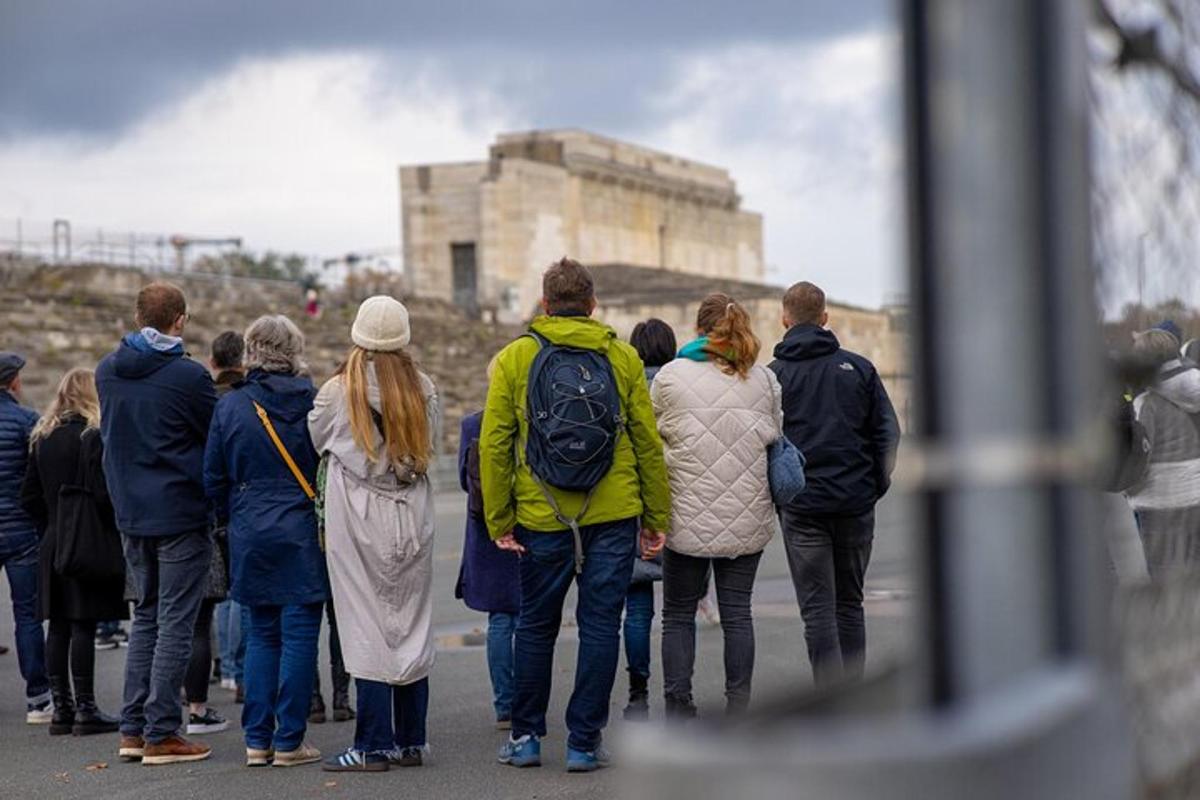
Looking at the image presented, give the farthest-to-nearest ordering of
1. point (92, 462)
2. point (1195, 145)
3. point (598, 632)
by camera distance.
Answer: point (92, 462) → point (598, 632) → point (1195, 145)

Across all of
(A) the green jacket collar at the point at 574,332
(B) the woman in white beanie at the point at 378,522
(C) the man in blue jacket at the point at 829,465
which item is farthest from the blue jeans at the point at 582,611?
(C) the man in blue jacket at the point at 829,465

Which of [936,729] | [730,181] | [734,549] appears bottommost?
[734,549]

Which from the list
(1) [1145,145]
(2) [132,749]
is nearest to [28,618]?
(2) [132,749]

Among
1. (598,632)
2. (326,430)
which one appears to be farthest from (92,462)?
(598,632)

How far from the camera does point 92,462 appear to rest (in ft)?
31.0

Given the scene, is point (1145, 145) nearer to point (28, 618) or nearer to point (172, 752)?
point (172, 752)

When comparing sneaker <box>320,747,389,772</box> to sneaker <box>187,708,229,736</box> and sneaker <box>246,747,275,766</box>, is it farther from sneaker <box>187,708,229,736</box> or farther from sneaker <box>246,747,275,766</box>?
sneaker <box>187,708,229,736</box>

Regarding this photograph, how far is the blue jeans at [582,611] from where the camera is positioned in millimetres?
7887

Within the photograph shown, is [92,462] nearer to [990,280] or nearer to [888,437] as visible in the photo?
[888,437]

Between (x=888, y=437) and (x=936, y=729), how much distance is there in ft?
24.7

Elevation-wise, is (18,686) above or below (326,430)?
below

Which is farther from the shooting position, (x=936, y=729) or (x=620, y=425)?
(x=620, y=425)

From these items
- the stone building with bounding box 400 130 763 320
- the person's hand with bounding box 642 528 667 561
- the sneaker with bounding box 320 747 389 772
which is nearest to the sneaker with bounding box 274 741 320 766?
the sneaker with bounding box 320 747 389 772

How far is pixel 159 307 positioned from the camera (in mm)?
8719
